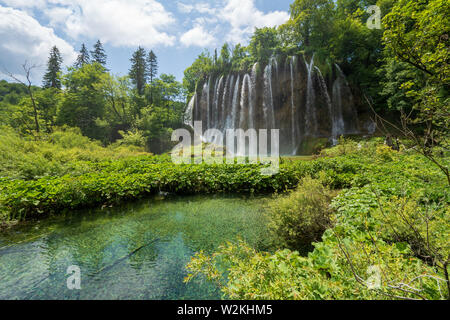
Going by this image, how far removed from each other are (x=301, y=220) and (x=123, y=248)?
3.14 meters

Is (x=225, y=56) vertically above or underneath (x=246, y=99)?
above

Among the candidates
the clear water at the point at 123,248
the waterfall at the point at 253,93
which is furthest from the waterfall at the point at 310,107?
the clear water at the point at 123,248

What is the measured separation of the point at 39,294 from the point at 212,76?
25.6m

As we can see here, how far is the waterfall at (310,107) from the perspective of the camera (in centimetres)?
1691

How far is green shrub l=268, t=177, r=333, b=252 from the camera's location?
9.97ft

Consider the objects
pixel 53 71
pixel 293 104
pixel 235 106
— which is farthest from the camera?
pixel 53 71

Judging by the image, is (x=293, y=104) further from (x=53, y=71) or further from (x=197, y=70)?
(x=53, y=71)

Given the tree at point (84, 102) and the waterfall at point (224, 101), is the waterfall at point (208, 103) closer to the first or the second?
the waterfall at point (224, 101)

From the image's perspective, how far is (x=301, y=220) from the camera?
3.10 m

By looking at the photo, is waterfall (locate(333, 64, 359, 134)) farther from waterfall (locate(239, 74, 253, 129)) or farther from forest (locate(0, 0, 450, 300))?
waterfall (locate(239, 74, 253, 129))

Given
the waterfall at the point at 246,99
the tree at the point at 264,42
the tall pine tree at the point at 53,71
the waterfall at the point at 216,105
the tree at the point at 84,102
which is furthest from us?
the tall pine tree at the point at 53,71

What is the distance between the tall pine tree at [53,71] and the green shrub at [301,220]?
1717 inches

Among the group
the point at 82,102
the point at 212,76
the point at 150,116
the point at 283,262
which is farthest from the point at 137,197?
the point at 82,102

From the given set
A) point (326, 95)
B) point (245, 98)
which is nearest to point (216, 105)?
point (245, 98)
